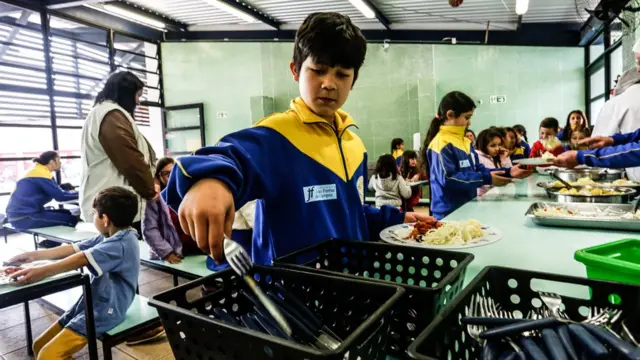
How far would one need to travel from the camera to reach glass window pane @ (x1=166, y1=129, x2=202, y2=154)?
891 cm

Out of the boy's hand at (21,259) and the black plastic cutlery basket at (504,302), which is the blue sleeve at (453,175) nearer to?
the black plastic cutlery basket at (504,302)

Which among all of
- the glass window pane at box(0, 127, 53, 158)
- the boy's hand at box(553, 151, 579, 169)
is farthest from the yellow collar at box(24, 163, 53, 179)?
the boy's hand at box(553, 151, 579, 169)

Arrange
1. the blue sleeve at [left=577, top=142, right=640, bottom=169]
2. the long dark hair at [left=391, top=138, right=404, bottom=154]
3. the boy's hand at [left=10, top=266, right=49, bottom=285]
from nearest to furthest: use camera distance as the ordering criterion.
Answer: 1. the boy's hand at [left=10, top=266, right=49, bottom=285]
2. the blue sleeve at [left=577, top=142, right=640, bottom=169]
3. the long dark hair at [left=391, top=138, right=404, bottom=154]

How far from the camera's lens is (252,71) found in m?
8.53

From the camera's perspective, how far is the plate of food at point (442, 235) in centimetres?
112

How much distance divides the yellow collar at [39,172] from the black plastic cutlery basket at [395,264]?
5.25 m

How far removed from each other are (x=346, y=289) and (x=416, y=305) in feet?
0.34

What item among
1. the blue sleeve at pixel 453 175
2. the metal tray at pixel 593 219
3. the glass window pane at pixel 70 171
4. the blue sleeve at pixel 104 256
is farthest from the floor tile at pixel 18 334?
the glass window pane at pixel 70 171

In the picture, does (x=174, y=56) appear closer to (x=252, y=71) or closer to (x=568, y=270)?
(x=252, y=71)

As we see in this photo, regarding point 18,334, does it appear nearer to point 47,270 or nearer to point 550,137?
point 47,270

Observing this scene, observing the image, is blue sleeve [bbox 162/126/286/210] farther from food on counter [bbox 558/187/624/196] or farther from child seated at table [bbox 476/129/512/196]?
child seated at table [bbox 476/129/512/196]

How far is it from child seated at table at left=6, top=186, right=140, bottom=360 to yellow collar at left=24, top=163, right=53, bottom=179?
3073 millimetres

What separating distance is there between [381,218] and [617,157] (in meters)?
1.52

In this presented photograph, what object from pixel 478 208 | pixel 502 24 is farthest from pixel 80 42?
pixel 502 24
